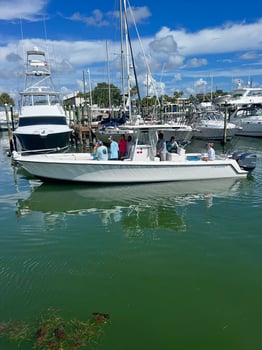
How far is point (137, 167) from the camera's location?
13227mm

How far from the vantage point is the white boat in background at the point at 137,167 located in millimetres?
13047

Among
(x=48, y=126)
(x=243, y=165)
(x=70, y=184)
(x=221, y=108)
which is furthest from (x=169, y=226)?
Result: (x=221, y=108)

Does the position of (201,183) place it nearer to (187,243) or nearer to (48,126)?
(187,243)

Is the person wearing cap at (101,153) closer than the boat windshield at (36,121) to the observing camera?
Yes

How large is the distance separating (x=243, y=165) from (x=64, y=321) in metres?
11.7

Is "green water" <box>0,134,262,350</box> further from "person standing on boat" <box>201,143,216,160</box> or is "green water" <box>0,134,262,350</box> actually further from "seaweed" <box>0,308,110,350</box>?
"person standing on boat" <box>201,143,216,160</box>

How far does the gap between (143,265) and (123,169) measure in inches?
257

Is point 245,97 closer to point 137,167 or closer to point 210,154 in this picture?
point 210,154

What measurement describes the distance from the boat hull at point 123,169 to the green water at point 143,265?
1140 mm

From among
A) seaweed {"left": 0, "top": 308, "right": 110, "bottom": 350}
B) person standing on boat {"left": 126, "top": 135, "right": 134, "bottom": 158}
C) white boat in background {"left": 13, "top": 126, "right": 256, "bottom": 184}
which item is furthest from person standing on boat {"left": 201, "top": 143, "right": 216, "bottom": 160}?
seaweed {"left": 0, "top": 308, "right": 110, "bottom": 350}

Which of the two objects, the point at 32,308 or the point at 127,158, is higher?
the point at 127,158

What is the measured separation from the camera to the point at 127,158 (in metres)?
13.6

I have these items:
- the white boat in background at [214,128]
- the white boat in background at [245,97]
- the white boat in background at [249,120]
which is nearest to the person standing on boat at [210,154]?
the white boat in background at [214,128]

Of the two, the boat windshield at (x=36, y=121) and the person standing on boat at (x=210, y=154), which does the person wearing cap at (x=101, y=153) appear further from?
the boat windshield at (x=36, y=121)
